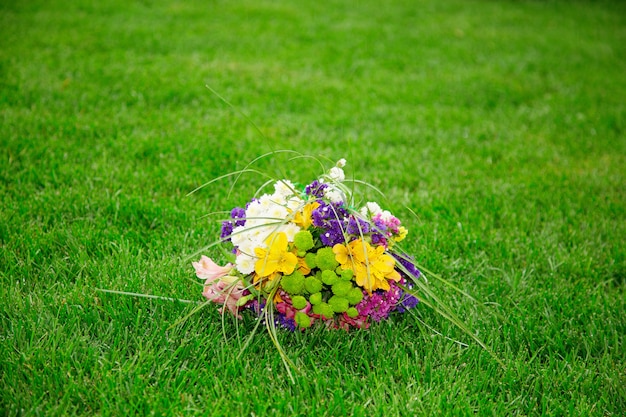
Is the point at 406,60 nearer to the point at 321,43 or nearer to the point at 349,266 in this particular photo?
the point at 321,43

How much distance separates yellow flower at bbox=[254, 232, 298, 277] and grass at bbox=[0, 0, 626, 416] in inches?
11.1

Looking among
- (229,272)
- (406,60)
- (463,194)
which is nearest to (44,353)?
(229,272)

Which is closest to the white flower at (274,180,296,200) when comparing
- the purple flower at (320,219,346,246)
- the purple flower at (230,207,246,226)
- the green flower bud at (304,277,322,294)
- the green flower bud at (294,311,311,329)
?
the purple flower at (230,207,246,226)

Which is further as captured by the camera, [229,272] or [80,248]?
[80,248]

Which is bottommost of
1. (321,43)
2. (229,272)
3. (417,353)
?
(417,353)

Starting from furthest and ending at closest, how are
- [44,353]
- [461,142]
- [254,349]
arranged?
[461,142], [254,349], [44,353]

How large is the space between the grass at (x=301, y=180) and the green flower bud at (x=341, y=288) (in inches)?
7.9

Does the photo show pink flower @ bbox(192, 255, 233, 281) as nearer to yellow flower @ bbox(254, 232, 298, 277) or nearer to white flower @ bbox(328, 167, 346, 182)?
yellow flower @ bbox(254, 232, 298, 277)

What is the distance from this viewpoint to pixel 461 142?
14.8ft

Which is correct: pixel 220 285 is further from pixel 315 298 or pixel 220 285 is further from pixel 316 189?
pixel 316 189

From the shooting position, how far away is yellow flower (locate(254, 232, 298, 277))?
2.14 meters

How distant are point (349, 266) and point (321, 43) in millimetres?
4844

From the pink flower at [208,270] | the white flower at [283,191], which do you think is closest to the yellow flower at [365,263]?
the white flower at [283,191]

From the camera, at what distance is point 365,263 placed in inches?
86.4
